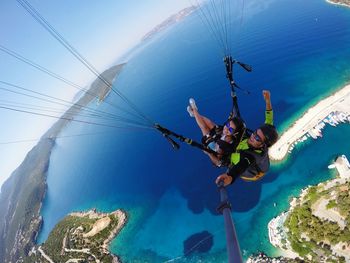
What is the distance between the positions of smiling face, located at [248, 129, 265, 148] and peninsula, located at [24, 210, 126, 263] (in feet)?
87.8

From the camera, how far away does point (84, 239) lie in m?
32.2

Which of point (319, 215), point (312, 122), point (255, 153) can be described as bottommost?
point (312, 122)

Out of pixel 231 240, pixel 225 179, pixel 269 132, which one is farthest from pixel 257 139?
pixel 231 240

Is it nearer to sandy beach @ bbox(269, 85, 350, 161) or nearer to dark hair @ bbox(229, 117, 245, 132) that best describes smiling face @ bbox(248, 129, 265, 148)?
dark hair @ bbox(229, 117, 245, 132)

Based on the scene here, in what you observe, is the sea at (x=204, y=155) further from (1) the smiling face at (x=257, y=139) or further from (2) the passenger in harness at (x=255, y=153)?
(1) the smiling face at (x=257, y=139)

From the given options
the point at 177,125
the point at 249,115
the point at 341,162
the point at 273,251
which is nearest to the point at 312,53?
the point at 249,115

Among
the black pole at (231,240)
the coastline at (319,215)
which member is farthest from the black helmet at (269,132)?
the coastline at (319,215)

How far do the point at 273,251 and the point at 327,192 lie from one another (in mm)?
5462

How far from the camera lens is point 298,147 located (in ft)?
88.1

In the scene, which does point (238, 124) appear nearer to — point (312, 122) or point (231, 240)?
point (231, 240)

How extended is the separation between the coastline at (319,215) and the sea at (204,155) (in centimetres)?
62

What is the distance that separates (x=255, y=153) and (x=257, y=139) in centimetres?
41

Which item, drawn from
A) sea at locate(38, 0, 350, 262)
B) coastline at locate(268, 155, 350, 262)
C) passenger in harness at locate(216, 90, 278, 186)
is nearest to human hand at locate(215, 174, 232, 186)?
passenger in harness at locate(216, 90, 278, 186)

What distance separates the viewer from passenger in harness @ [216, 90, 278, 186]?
4.56 meters
